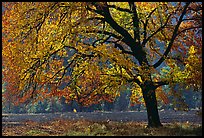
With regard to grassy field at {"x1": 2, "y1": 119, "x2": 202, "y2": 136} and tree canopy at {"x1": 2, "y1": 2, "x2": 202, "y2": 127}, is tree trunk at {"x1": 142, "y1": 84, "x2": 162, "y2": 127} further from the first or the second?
grassy field at {"x1": 2, "y1": 119, "x2": 202, "y2": 136}

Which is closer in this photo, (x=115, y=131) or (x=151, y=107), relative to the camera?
(x=115, y=131)

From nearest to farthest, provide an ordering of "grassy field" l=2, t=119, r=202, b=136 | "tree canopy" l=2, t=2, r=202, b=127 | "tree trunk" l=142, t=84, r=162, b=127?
1. "grassy field" l=2, t=119, r=202, b=136
2. "tree canopy" l=2, t=2, r=202, b=127
3. "tree trunk" l=142, t=84, r=162, b=127

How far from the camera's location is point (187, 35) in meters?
19.9

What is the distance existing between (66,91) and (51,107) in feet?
132

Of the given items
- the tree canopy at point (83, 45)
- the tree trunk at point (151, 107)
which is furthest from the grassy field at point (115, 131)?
the tree canopy at point (83, 45)

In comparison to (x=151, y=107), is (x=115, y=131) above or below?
below

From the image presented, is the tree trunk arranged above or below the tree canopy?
below

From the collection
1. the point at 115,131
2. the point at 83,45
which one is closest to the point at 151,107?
the point at 115,131

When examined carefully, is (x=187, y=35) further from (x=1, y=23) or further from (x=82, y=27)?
(x=1, y=23)

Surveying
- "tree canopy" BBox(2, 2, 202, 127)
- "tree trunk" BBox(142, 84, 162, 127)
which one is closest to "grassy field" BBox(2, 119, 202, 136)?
"tree trunk" BBox(142, 84, 162, 127)

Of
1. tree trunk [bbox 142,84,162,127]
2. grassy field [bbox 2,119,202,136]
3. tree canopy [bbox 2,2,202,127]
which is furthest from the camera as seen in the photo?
tree trunk [bbox 142,84,162,127]

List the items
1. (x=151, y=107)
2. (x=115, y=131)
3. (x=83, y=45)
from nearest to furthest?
(x=115, y=131), (x=83, y=45), (x=151, y=107)

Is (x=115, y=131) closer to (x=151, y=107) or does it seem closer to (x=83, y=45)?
(x=151, y=107)

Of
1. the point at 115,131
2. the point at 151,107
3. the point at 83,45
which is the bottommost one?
the point at 115,131
